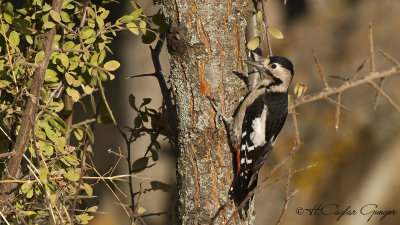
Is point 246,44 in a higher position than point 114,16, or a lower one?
lower

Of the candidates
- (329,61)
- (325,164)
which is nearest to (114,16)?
(325,164)

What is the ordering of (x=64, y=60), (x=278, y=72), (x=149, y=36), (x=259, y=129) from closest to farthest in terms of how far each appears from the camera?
(x=64, y=60) → (x=149, y=36) → (x=259, y=129) → (x=278, y=72)

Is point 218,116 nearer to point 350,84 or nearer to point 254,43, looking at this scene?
point 254,43

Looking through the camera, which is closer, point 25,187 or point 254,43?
point 25,187

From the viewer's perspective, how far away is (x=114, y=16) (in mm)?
6117

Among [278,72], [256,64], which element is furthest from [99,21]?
[278,72]

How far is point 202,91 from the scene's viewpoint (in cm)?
283

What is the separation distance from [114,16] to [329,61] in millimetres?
4740

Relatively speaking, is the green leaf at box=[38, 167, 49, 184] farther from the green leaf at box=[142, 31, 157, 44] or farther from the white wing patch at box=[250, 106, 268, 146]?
the white wing patch at box=[250, 106, 268, 146]

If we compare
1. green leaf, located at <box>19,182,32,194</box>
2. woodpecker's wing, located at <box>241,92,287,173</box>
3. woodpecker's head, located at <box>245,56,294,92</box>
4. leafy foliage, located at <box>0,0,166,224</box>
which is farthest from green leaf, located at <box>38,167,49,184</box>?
woodpecker's head, located at <box>245,56,294,92</box>

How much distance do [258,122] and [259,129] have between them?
0.05 m

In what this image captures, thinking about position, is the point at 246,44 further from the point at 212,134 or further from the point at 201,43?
the point at 212,134

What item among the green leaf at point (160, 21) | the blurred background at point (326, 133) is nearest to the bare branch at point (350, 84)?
the green leaf at point (160, 21)

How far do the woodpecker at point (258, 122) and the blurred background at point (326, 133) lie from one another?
1.78 metres
